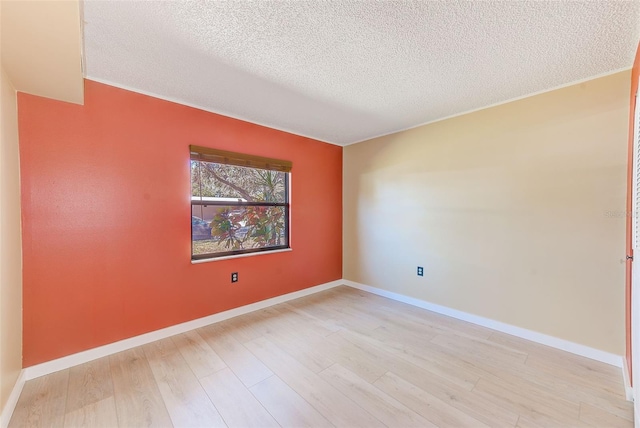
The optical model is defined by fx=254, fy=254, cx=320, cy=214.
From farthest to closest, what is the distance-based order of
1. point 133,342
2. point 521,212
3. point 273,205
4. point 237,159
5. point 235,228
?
point 273,205, point 235,228, point 237,159, point 521,212, point 133,342

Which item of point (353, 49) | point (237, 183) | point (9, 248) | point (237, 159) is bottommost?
point (9, 248)

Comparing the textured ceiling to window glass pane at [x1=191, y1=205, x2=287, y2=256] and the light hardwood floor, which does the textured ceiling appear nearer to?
window glass pane at [x1=191, y1=205, x2=287, y2=256]

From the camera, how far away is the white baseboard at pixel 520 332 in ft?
6.88

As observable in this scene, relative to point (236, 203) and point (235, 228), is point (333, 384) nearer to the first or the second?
point (235, 228)

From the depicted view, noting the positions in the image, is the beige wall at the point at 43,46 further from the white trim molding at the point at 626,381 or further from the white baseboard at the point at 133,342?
the white trim molding at the point at 626,381

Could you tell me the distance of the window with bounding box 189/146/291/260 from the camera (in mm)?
2762

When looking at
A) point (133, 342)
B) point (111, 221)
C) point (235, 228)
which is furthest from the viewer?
Result: point (235, 228)

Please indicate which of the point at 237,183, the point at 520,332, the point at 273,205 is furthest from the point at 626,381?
the point at 237,183

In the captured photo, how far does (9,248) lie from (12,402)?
3.14ft

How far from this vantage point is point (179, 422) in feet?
4.93

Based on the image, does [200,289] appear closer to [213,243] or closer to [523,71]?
[213,243]

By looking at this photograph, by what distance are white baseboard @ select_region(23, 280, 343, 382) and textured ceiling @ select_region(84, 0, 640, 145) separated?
2276mm

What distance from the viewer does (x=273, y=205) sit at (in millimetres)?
3418

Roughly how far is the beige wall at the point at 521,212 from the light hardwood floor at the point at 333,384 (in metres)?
0.44
